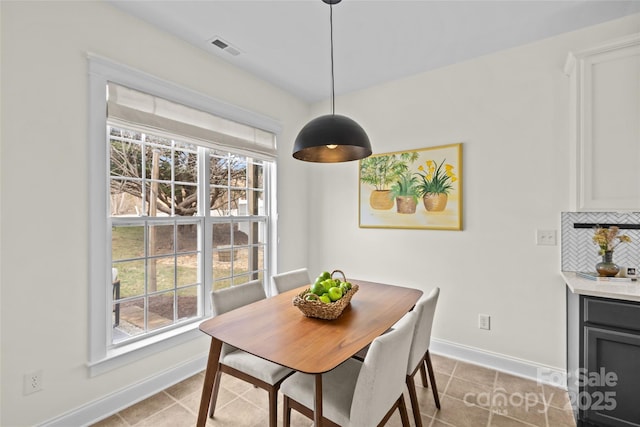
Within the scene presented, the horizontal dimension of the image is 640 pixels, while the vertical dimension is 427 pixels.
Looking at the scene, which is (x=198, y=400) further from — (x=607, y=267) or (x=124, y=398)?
(x=607, y=267)

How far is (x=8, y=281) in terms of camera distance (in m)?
1.61

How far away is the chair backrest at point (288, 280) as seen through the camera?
243 cm

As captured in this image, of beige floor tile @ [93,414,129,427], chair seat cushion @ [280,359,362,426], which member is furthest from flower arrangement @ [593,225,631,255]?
beige floor tile @ [93,414,129,427]

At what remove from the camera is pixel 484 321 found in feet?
8.64

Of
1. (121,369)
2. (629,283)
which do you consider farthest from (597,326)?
(121,369)

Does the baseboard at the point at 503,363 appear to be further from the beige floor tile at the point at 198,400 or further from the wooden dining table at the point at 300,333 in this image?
the beige floor tile at the point at 198,400

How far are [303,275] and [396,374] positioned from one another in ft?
4.55

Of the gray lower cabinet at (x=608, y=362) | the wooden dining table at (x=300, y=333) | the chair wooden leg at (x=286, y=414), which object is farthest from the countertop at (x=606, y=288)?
the chair wooden leg at (x=286, y=414)

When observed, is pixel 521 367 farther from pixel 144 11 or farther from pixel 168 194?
pixel 144 11

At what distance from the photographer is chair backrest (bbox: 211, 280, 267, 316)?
1957 millimetres

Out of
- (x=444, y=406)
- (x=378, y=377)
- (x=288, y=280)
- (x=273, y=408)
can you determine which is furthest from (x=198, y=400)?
(x=444, y=406)

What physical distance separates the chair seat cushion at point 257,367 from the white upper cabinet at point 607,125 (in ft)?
7.32

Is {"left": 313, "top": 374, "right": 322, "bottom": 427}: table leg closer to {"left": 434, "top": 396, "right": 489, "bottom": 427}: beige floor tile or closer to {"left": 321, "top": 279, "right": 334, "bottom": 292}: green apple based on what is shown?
{"left": 321, "top": 279, "right": 334, "bottom": 292}: green apple

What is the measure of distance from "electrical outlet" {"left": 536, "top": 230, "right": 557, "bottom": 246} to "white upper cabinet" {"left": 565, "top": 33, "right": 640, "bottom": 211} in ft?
1.10
